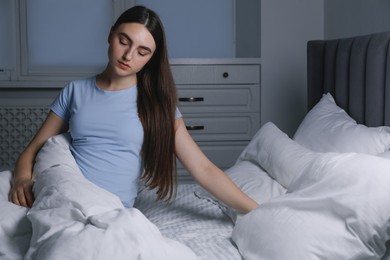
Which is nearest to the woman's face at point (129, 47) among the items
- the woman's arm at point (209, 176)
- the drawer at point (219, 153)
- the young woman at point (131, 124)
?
the young woman at point (131, 124)

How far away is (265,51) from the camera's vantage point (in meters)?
3.08

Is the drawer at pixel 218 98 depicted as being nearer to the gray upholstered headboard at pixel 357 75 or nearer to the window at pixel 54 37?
the window at pixel 54 37

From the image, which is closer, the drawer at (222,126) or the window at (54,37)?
the drawer at (222,126)

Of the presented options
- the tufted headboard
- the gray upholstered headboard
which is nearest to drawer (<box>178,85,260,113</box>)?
the gray upholstered headboard

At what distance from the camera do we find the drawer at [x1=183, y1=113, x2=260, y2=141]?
3023 mm

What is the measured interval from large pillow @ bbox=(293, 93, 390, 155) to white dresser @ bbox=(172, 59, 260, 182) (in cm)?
97

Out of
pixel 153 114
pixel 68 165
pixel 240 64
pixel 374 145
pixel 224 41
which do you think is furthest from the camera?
pixel 224 41

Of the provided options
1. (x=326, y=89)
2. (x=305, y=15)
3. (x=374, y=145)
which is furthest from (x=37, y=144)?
(x=305, y=15)

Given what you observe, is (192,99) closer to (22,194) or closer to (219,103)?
(219,103)

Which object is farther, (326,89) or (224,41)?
(224,41)

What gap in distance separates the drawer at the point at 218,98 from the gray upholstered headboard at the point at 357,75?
74cm

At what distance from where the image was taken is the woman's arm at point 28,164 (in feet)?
4.27

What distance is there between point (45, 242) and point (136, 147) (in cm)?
53

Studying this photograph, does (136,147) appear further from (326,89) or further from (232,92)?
(232,92)
